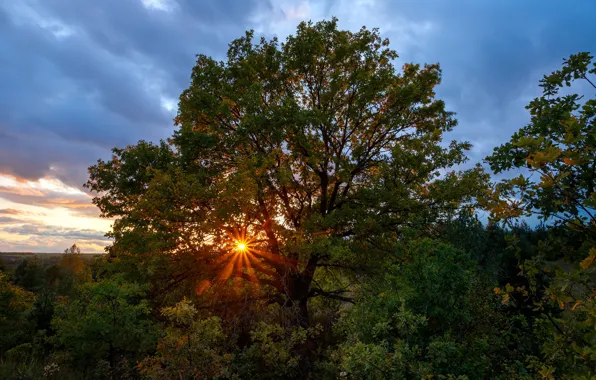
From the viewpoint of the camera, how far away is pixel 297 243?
12.0 metres

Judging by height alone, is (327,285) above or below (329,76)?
below

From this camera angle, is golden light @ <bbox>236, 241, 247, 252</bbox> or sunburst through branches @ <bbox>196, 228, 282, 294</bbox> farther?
golden light @ <bbox>236, 241, 247, 252</bbox>

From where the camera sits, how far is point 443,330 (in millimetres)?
6449

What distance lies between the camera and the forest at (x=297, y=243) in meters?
6.82

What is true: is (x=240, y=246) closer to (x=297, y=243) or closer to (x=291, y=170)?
(x=297, y=243)

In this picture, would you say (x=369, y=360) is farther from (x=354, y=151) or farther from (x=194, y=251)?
(x=354, y=151)

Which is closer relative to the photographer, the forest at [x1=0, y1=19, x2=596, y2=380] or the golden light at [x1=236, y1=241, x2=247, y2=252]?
the forest at [x1=0, y1=19, x2=596, y2=380]

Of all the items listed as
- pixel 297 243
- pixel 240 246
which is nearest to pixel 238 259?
pixel 240 246

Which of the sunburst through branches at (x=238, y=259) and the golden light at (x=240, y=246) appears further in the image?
the golden light at (x=240, y=246)

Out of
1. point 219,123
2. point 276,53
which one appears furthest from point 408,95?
point 219,123

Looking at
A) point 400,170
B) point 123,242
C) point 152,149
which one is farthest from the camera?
point 152,149

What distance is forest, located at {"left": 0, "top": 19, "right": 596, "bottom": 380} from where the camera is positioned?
6.82 meters

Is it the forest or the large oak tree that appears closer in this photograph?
the forest

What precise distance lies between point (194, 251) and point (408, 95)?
10.1 m
